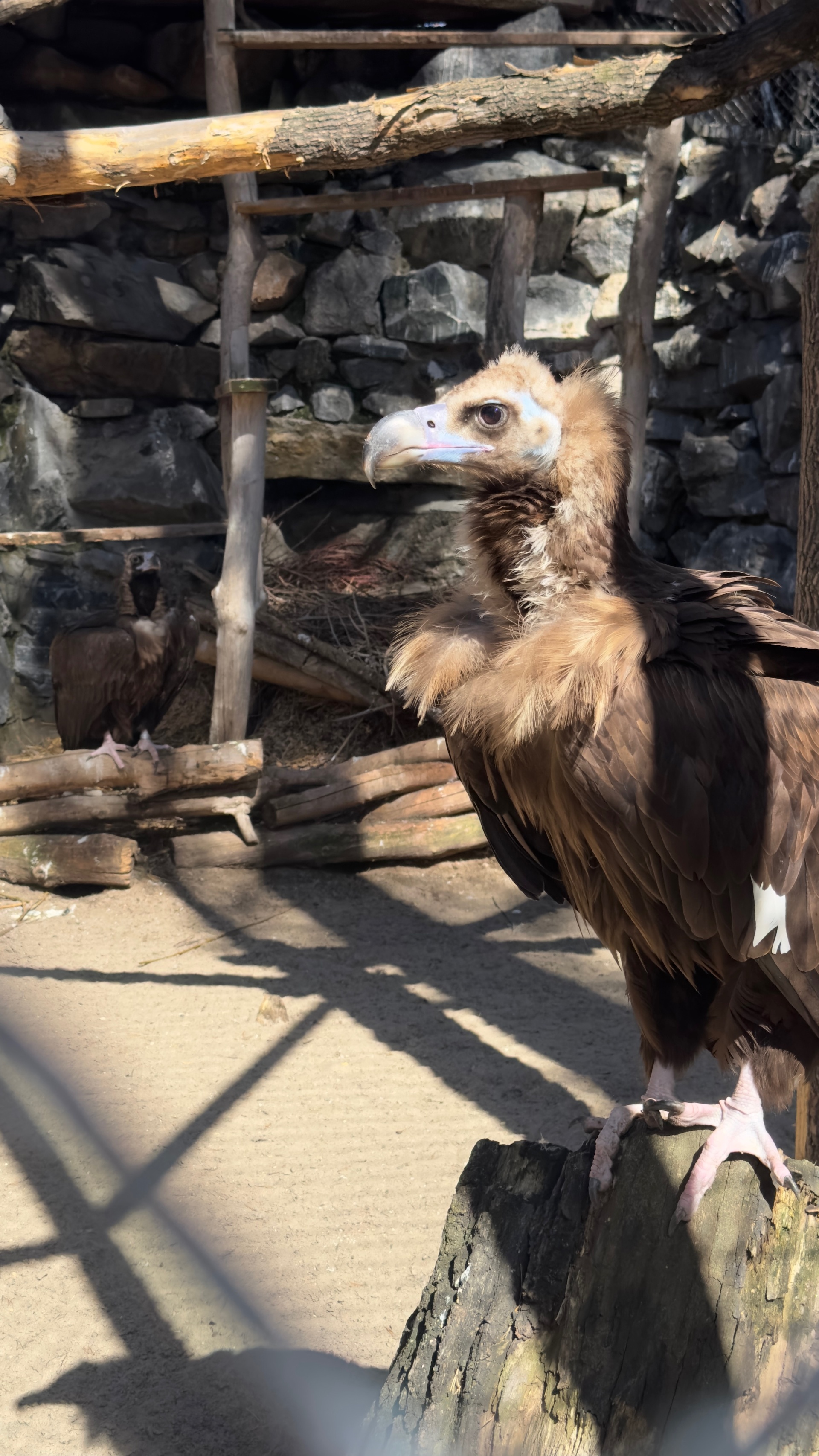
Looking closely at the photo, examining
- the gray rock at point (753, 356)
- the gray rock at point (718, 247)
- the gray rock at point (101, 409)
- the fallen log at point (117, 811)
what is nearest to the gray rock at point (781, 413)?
the gray rock at point (753, 356)

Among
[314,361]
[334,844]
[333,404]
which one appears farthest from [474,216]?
[334,844]

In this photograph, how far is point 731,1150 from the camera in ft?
5.54

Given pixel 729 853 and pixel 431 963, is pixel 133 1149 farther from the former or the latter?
pixel 729 853

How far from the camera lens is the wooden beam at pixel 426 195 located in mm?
4914

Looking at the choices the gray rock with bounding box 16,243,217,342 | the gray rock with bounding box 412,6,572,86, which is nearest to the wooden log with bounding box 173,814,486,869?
the gray rock with bounding box 16,243,217,342

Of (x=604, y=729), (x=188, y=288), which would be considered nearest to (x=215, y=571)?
(x=188, y=288)

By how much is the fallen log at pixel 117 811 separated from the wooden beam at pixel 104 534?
60.7 inches

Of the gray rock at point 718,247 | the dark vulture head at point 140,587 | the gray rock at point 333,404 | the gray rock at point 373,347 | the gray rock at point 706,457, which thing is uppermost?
the gray rock at point 718,247

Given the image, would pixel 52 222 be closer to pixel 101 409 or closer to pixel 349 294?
pixel 101 409

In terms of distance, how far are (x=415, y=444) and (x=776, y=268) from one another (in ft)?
19.5

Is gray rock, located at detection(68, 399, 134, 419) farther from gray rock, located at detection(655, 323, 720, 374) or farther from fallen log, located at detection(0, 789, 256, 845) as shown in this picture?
gray rock, located at detection(655, 323, 720, 374)

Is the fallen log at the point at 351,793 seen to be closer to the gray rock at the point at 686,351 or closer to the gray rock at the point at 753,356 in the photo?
the gray rock at the point at 753,356

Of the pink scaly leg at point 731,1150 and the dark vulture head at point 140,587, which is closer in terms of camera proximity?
the pink scaly leg at point 731,1150

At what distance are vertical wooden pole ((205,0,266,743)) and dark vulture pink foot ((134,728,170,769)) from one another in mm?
340
